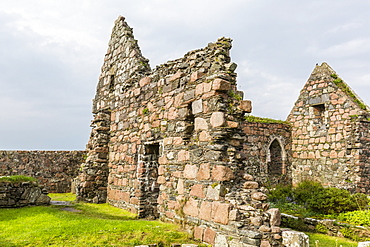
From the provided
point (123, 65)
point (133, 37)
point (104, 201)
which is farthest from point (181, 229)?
point (133, 37)

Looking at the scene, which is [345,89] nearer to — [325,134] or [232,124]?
[325,134]

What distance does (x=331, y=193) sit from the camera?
10234mm

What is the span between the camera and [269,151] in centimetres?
1540

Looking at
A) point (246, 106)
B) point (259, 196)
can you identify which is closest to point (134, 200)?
point (259, 196)

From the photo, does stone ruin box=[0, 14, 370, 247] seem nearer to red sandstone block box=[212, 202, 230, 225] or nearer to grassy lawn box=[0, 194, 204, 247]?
red sandstone block box=[212, 202, 230, 225]

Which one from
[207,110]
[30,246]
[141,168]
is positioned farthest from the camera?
[141,168]

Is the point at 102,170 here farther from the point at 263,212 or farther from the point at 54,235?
the point at 263,212

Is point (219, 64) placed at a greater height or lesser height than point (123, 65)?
lesser

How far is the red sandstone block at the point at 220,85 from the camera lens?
631 cm

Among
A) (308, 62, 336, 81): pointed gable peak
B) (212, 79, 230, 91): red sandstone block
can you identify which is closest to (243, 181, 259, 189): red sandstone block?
(212, 79, 230, 91): red sandstone block

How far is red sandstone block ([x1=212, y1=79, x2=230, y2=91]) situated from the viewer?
6.31 m

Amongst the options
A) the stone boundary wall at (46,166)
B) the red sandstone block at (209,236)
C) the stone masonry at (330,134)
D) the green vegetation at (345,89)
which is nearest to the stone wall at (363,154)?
the stone masonry at (330,134)

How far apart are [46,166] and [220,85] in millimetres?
12379

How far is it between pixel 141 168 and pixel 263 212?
441 centimetres
